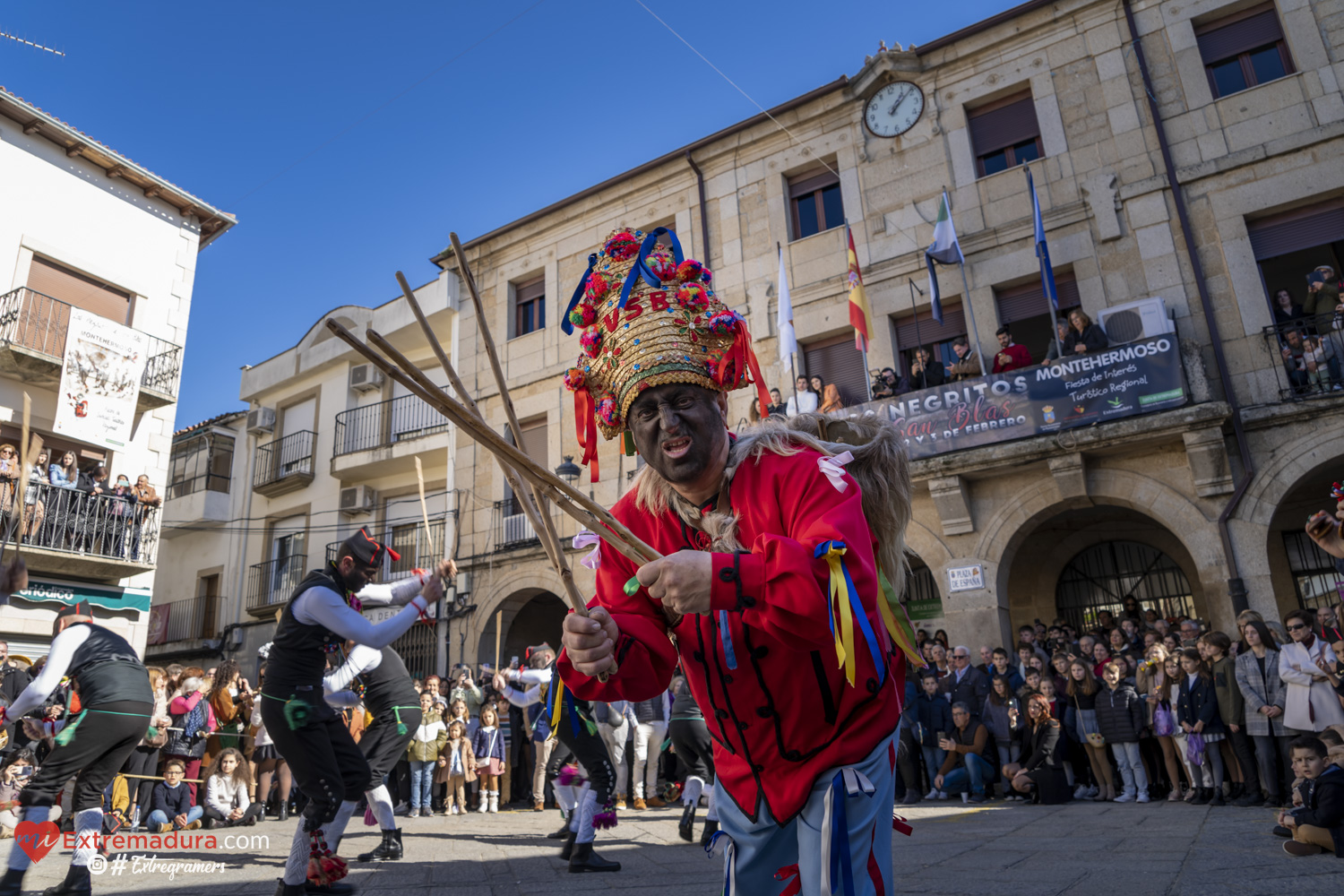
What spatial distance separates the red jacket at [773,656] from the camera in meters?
1.79

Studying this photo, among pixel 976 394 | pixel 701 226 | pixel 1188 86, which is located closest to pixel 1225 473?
pixel 976 394

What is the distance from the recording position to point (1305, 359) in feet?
38.3

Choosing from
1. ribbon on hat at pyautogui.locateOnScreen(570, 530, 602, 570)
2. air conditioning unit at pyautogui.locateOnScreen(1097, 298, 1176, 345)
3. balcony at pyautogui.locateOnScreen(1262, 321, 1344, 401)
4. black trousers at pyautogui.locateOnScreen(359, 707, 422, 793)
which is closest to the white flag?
air conditioning unit at pyautogui.locateOnScreen(1097, 298, 1176, 345)

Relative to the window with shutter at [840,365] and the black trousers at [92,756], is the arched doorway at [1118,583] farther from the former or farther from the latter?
the black trousers at [92,756]

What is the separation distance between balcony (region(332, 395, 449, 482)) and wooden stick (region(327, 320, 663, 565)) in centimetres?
1918

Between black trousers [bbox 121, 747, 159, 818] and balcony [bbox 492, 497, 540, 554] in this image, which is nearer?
black trousers [bbox 121, 747, 159, 818]

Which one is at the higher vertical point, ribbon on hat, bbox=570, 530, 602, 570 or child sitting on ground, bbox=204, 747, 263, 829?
ribbon on hat, bbox=570, 530, 602, 570

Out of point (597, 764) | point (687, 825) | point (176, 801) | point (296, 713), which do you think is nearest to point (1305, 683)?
point (687, 825)

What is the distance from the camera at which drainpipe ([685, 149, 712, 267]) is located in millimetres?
17594

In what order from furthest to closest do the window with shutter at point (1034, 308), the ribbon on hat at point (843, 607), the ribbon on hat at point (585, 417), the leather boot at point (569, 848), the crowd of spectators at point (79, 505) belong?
the crowd of spectators at point (79, 505) → the window with shutter at point (1034, 308) → the leather boot at point (569, 848) → the ribbon on hat at point (585, 417) → the ribbon on hat at point (843, 607)

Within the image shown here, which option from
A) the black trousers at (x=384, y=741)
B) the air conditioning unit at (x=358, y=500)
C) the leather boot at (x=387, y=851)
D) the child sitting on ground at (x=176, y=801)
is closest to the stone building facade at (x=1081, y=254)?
the air conditioning unit at (x=358, y=500)

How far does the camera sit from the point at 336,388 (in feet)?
78.1

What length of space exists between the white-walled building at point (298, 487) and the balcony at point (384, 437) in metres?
0.04

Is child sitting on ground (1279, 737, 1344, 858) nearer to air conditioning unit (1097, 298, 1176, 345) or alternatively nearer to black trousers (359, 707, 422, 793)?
black trousers (359, 707, 422, 793)
